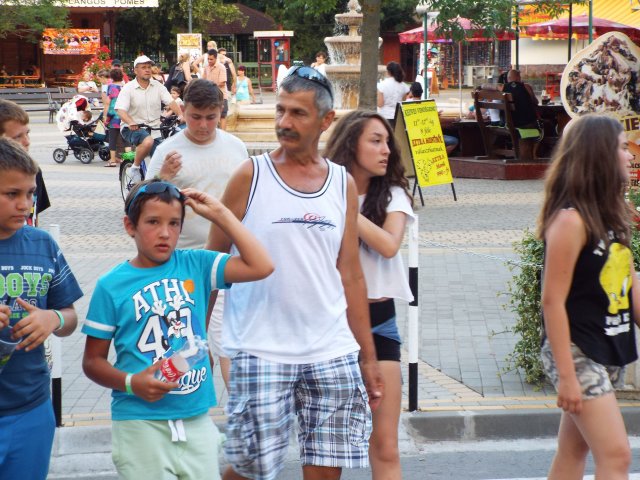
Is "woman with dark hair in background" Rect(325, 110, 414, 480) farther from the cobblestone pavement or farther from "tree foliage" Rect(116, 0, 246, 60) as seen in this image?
"tree foliage" Rect(116, 0, 246, 60)

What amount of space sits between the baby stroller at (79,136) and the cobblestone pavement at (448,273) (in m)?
1.39

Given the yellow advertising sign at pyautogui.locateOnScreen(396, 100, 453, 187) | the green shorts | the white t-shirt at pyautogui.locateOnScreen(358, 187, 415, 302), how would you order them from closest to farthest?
the green shorts, the white t-shirt at pyautogui.locateOnScreen(358, 187, 415, 302), the yellow advertising sign at pyautogui.locateOnScreen(396, 100, 453, 187)

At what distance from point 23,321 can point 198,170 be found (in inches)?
98.8

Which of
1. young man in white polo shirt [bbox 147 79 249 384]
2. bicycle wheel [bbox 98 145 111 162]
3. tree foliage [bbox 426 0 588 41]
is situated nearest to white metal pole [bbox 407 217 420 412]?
young man in white polo shirt [bbox 147 79 249 384]

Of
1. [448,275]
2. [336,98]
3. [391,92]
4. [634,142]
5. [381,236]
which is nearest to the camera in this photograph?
[381,236]

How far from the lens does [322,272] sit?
146 inches

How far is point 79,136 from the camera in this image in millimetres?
20656

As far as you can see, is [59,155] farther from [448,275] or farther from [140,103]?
[448,275]

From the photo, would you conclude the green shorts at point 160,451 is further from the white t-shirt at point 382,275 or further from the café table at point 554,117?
the café table at point 554,117

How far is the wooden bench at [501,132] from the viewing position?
56.9ft

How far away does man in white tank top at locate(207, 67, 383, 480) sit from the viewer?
3.66 meters

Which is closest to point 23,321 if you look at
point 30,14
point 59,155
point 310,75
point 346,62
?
point 310,75

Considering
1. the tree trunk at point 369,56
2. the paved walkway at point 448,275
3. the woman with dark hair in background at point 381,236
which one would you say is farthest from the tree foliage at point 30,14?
the woman with dark hair in background at point 381,236

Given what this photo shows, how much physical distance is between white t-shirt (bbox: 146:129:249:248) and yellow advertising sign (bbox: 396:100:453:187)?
26.8 feet
